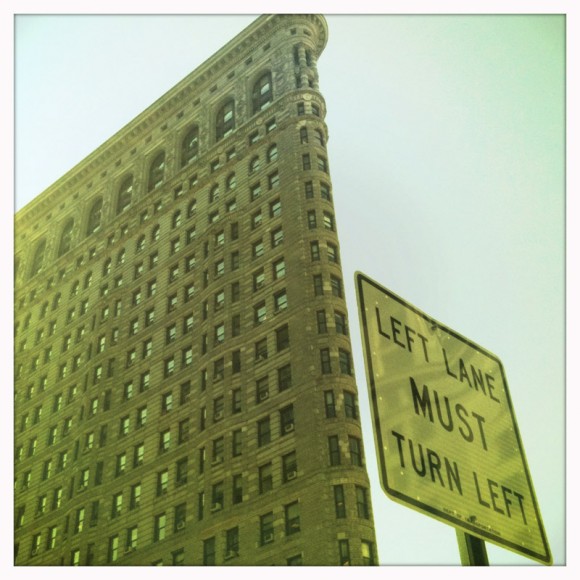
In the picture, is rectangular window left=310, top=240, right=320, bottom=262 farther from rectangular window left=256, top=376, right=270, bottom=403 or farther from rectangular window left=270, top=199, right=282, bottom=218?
rectangular window left=256, top=376, right=270, bottom=403

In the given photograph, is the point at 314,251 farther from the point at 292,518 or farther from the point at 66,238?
the point at 66,238

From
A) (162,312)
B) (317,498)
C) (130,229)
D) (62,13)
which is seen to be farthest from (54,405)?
(62,13)

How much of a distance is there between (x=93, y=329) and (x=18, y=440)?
11005 millimetres

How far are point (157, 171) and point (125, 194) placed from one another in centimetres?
394

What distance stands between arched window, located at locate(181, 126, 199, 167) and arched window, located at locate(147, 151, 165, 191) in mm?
2510

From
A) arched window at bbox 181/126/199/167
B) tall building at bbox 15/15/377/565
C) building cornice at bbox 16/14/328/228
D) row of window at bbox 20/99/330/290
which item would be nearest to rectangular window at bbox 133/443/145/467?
tall building at bbox 15/15/377/565

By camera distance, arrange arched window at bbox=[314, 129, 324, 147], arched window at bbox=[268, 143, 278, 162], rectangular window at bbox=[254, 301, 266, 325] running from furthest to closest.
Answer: arched window at bbox=[268, 143, 278, 162] < arched window at bbox=[314, 129, 324, 147] < rectangular window at bbox=[254, 301, 266, 325]

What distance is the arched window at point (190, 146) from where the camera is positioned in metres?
73.1

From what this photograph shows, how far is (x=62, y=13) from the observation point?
920 inches

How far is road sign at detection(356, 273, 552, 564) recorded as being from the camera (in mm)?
4762

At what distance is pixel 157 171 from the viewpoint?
248ft

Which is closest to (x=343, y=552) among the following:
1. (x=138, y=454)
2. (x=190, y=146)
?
(x=138, y=454)

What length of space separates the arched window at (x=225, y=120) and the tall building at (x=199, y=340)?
0.16 metres
